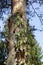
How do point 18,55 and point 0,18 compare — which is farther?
point 0,18

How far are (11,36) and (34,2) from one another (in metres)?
3.27

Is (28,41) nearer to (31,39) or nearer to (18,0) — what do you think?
(31,39)

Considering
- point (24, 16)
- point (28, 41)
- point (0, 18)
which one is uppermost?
point (24, 16)

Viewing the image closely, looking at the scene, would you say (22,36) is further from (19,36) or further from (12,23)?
(12,23)

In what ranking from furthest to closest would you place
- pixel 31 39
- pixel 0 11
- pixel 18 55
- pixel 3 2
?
pixel 0 11 < pixel 3 2 < pixel 31 39 < pixel 18 55

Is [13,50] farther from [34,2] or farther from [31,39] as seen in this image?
[34,2]

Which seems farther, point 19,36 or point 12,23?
point 12,23

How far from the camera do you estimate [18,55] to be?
582 cm

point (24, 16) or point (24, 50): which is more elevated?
point (24, 16)

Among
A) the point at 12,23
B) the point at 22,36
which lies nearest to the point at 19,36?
the point at 22,36

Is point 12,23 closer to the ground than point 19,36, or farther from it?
farther from it

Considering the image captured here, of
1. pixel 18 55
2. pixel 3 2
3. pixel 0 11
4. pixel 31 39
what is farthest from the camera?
pixel 0 11

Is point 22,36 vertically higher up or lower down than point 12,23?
lower down

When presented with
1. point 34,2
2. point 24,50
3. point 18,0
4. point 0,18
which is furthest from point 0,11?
point 24,50
